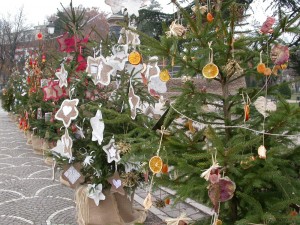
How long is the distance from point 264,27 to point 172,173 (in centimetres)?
99

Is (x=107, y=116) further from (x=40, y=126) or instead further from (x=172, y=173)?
(x=40, y=126)

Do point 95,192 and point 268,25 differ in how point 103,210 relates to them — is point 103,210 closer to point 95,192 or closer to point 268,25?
point 95,192

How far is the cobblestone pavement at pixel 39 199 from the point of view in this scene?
395 centimetres

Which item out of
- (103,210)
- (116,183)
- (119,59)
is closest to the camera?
(119,59)

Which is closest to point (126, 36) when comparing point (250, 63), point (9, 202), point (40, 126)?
point (250, 63)

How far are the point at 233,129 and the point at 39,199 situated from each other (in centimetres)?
342

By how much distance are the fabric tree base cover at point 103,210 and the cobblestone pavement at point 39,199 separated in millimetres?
327

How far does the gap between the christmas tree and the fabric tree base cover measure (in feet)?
5.32

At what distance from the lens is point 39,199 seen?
15.2ft

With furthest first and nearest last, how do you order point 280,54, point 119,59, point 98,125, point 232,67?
point 119,59 → point 98,125 → point 232,67 → point 280,54

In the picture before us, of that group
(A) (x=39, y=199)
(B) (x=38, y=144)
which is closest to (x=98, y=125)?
(A) (x=39, y=199)

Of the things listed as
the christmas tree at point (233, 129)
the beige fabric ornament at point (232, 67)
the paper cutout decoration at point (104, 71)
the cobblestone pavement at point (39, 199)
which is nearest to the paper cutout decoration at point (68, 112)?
the paper cutout decoration at point (104, 71)

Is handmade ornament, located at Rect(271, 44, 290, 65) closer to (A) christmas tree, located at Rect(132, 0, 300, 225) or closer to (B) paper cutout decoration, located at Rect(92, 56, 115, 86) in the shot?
(A) christmas tree, located at Rect(132, 0, 300, 225)

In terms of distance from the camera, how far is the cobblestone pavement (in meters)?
3.95
